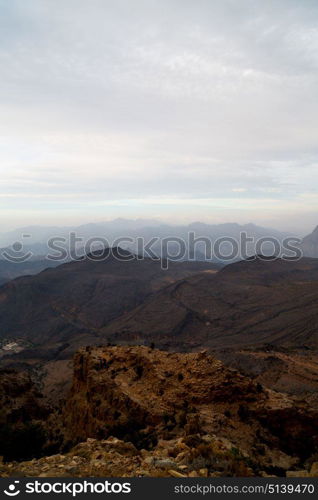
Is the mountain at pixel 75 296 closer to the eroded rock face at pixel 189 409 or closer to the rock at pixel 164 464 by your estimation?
the eroded rock face at pixel 189 409

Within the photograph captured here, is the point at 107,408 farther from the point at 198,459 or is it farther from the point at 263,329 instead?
the point at 263,329

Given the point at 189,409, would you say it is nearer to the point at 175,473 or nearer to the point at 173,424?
the point at 173,424

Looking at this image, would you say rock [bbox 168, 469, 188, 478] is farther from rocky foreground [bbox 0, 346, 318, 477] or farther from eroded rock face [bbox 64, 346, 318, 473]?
eroded rock face [bbox 64, 346, 318, 473]

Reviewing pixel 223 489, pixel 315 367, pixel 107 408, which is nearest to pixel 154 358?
pixel 107 408

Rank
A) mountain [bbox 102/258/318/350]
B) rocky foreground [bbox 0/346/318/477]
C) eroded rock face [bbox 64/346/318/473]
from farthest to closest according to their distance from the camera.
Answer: mountain [bbox 102/258/318/350] → eroded rock face [bbox 64/346/318/473] → rocky foreground [bbox 0/346/318/477]

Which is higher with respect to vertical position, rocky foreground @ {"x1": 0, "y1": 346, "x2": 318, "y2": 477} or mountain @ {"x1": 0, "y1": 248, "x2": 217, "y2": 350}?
rocky foreground @ {"x1": 0, "y1": 346, "x2": 318, "y2": 477}

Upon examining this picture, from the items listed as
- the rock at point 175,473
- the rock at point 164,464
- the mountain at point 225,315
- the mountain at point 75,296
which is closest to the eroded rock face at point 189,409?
the rock at point 164,464

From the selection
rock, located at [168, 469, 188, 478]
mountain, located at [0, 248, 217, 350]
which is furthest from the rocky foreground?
mountain, located at [0, 248, 217, 350]
